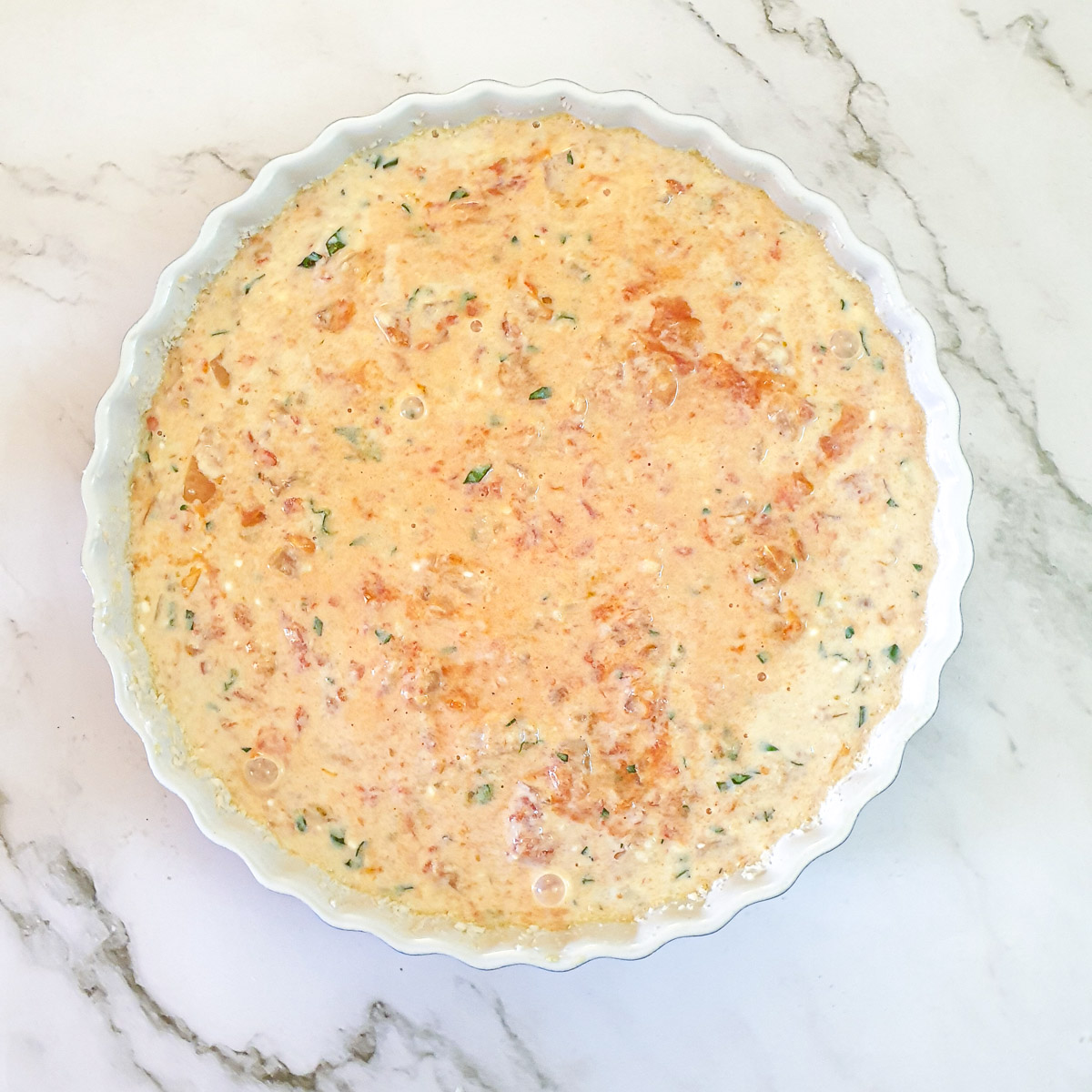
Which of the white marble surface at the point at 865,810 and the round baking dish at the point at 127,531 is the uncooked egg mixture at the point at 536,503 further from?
the white marble surface at the point at 865,810

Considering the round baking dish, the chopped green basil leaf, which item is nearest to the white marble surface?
the round baking dish

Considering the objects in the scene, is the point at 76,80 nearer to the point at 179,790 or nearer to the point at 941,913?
the point at 179,790

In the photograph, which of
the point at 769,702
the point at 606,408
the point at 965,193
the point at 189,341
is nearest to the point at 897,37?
the point at 965,193

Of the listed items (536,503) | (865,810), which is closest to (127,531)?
(536,503)

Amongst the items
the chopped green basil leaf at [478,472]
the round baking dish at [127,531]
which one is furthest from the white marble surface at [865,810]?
the chopped green basil leaf at [478,472]

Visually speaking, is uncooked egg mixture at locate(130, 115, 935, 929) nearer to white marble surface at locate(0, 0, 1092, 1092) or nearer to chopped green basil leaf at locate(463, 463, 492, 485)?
chopped green basil leaf at locate(463, 463, 492, 485)
